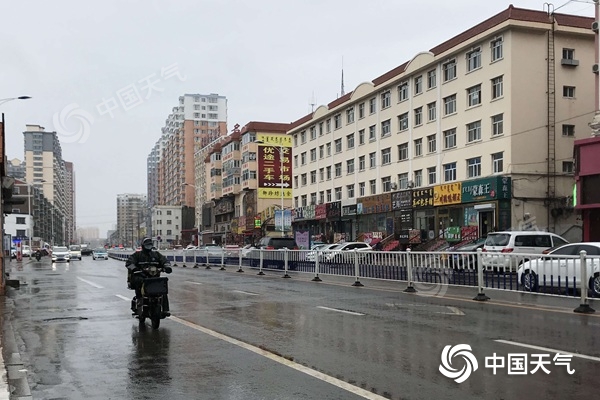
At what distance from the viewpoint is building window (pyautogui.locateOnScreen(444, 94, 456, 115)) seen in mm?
40719

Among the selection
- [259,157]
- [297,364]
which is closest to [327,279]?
[297,364]

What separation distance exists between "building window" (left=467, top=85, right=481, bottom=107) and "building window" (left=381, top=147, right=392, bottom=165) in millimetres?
10557

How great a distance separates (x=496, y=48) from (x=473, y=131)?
5.39m

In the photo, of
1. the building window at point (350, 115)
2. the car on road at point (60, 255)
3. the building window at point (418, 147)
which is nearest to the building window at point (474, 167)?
the building window at point (418, 147)

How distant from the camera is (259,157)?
78375 mm

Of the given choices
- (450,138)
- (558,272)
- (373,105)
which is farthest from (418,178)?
(558,272)

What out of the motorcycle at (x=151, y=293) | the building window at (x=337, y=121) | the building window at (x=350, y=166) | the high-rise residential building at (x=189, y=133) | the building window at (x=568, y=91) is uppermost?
the high-rise residential building at (x=189, y=133)

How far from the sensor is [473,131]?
38688 mm

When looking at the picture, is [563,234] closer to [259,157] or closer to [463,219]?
[463,219]

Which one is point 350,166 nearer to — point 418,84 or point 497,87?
point 418,84

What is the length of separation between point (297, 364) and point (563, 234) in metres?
32.6

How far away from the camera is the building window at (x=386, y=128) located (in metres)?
48.9

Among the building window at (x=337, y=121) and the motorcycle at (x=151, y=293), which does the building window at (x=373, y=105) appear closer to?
the building window at (x=337, y=121)

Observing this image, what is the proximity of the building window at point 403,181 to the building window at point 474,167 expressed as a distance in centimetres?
777
